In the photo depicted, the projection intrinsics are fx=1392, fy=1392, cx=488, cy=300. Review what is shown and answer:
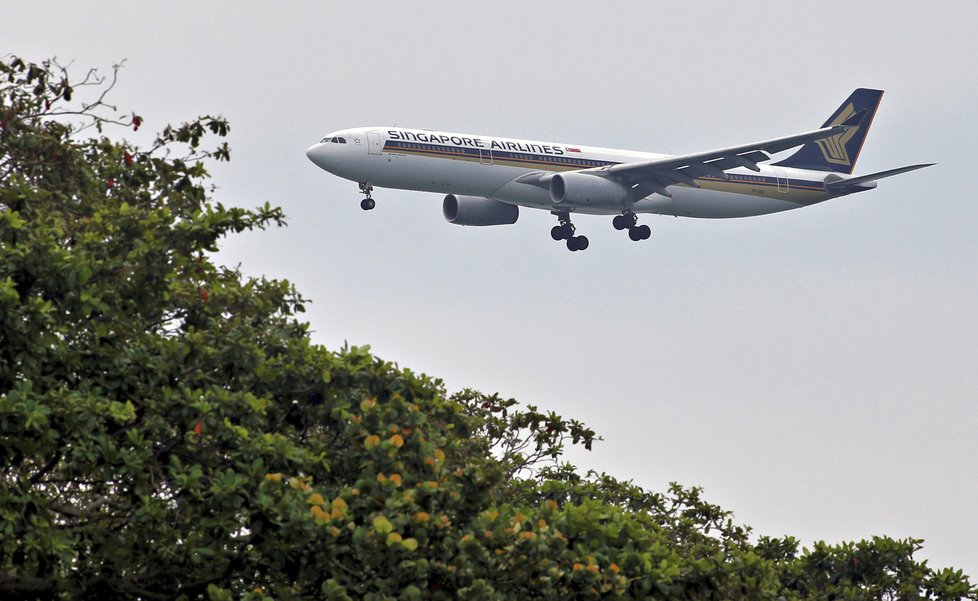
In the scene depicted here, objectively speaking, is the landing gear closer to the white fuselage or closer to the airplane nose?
the white fuselage

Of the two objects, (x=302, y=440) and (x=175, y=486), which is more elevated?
(x=302, y=440)

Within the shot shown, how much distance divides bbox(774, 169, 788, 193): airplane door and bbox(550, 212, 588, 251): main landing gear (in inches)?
460

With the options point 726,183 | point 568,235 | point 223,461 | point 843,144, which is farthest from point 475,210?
point 223,461

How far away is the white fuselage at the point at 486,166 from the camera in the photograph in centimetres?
4675

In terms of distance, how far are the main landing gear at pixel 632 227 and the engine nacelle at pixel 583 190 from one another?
207 centimetres

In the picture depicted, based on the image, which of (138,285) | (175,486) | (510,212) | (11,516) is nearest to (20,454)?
(11,516)

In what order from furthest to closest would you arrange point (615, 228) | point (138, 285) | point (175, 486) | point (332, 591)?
point (615, 228) < point (138, 285) < point (175, 486) < point (332, 591)

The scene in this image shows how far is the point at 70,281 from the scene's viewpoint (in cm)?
1362

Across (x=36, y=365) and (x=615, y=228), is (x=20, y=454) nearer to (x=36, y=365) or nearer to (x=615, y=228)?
(x=36, y=365)

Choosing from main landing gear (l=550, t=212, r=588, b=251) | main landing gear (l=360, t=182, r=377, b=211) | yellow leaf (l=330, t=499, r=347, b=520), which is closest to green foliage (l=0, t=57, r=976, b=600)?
yellow leaf (l=330, t=499, r=347, b=520)

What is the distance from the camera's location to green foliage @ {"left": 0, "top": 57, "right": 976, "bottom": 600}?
1283 centimetres

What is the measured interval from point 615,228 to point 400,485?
41255 millimetres

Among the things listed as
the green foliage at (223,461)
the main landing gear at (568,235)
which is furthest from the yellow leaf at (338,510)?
the main landing gear at (568,235)

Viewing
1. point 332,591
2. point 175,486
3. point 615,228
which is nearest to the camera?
point 332,591
